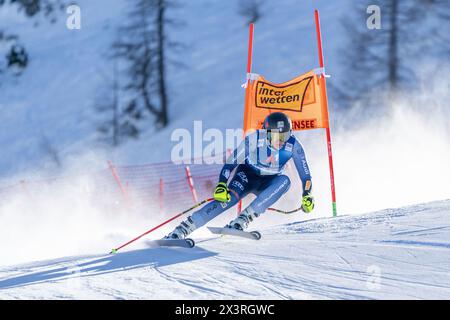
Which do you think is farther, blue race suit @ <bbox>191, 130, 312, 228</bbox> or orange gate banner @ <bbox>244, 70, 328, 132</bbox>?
orange gate banner @ <bbox>244, 70, 328, 132</bbox>

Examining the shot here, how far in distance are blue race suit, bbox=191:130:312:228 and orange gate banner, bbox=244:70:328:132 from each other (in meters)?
1.37

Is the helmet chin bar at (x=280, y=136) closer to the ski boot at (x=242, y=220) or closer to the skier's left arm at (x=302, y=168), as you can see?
the skier's left arm at (x=302, y=168)

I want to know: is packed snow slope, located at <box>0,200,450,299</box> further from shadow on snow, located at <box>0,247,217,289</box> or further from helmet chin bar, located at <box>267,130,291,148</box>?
helmet chin bar, located at <box>267,130,291,148</box>

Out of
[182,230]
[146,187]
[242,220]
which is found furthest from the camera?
[146,187]

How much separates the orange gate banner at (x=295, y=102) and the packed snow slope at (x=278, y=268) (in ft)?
6.68

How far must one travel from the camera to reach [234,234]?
630 centimetres

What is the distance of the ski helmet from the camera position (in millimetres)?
6898

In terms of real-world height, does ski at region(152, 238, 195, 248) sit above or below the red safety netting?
→ below

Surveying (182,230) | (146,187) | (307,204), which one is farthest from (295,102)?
(146,187)

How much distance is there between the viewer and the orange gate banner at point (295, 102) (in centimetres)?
836

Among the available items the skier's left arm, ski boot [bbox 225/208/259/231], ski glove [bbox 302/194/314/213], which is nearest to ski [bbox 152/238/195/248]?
ski boot [bbox 225/208/259/231]

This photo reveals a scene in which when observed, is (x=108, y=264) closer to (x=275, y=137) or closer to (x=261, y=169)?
(x=261, y=169)

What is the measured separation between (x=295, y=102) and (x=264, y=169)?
1.86 meters

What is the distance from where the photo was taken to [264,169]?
6.82 m
